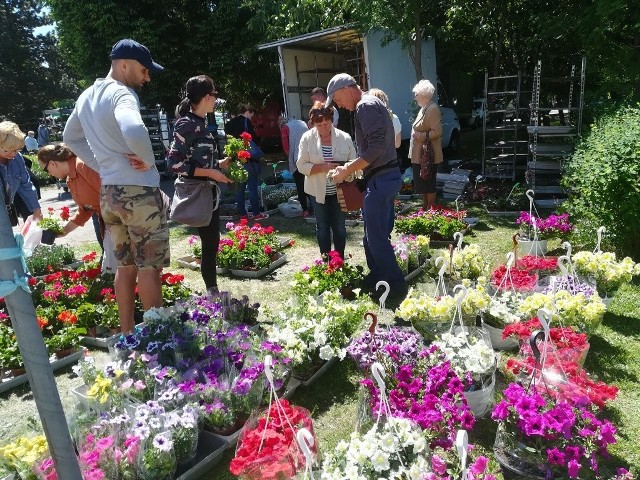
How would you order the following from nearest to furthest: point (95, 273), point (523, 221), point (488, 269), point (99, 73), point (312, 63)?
1. point (488, 269)
2. point (95, 273)
3. point (523, 221)
4. point (312, 63)
5. point (99, 73)

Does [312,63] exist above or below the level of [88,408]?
above

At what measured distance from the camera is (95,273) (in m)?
5.00

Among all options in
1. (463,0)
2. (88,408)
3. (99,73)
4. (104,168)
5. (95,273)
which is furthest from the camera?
(99,73)

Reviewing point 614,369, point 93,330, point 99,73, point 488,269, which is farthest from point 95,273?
point 99,73

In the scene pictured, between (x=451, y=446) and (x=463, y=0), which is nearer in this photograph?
(x=451, y=446)

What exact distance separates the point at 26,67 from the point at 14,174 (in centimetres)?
3744

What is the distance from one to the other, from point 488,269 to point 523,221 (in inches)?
60.5

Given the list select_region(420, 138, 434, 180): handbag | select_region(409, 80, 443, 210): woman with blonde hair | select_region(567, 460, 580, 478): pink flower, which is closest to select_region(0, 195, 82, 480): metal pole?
select_region(567, 460, 580, 478): pink flower

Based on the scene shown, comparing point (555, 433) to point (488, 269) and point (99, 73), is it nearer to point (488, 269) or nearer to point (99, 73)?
point (488, 269)

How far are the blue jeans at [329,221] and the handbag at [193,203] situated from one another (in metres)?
1.23

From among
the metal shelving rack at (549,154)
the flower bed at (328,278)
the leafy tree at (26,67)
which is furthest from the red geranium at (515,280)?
the leafy tree at (26,67)

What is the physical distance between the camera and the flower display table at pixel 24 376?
368cm

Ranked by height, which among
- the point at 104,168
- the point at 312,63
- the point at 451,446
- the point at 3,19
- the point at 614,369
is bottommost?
the point at 614,369

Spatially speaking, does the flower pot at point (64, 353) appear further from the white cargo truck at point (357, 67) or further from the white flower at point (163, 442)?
the white cargo truck at point (357, 67)
